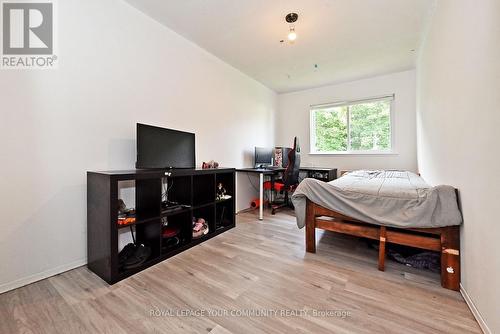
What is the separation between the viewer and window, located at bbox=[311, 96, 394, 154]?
4.00 meters

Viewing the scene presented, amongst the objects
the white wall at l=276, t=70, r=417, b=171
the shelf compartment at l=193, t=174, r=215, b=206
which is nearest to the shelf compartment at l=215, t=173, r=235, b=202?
the shelf compartment at l=193, t=174, r=215, b=206

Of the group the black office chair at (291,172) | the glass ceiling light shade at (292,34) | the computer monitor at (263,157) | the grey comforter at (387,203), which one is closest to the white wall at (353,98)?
the computer monitor at (263,157)

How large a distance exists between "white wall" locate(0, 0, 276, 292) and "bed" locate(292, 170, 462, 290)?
1.94m

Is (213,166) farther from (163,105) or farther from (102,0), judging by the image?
(102,0)

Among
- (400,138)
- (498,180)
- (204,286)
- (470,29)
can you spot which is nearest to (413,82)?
(400,138)

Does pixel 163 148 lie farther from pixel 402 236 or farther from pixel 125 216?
pixel 402 236

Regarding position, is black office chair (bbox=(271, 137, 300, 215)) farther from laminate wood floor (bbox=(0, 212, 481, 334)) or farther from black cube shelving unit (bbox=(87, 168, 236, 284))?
laminate wood floor (bbox=(0, 212, 481, 334))

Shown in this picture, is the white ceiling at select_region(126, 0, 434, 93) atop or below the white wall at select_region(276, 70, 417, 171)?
atop

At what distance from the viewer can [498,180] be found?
0.99 metres

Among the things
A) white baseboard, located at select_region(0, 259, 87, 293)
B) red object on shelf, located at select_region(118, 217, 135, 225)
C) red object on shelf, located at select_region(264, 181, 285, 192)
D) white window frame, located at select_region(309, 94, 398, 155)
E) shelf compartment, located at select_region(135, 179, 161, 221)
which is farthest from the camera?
white window frame, located at select_region(309, 94, 398, 155)

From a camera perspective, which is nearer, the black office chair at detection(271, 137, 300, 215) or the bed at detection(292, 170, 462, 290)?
the bed at detection(292, 170, 462, 290)

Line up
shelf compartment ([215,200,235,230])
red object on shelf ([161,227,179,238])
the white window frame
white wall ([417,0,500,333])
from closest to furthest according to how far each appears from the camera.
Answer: white wall ([417,0,500,333]) < red object on shelf ([161,227,179,238]) < shelf compartment ([215,200,235,230]) < the white window frame

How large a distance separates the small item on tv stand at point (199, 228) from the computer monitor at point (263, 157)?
1845 mm

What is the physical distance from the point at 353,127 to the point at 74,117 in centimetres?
447
